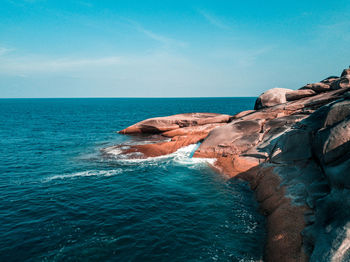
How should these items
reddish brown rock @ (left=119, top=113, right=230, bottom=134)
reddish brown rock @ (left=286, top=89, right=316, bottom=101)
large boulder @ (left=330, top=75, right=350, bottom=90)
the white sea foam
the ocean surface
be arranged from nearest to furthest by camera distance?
the ocean surface
the white sea foam
large boulder @ (left=330, top=75, right=350, bottom=90)
reddish brown rock @ (left=286, top=89, right=316, bottom=101)
reddish brown rock @ (left=119, top=113, right=230, bottom=134)

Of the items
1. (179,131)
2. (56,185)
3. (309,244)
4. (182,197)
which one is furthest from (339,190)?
(179,131)

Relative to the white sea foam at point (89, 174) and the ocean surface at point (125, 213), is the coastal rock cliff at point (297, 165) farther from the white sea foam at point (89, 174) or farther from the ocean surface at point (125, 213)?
the white sea foam at point (89, 174)

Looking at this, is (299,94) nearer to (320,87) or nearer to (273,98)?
(320,87)

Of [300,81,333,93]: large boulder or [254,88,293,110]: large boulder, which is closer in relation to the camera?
[300,81,333,93]: large boulder

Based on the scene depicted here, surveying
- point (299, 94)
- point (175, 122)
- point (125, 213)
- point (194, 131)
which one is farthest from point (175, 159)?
point (299, 94)

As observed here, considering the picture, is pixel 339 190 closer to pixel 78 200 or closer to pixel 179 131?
pixel 78 200

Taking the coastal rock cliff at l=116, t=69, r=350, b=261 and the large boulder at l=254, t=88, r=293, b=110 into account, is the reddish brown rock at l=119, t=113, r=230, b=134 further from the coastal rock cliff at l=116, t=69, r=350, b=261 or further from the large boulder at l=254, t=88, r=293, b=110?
the coastal rock cliff at l=116, t=69, r=350, b=261

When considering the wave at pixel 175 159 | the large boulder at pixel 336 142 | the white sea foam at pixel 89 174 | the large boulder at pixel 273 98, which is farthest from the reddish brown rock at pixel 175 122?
the large boulder at pixel 336 142

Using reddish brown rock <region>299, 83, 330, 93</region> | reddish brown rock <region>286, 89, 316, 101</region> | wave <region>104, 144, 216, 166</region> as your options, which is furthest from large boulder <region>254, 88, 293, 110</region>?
wave <region>104, 144, 216, 166</region>
